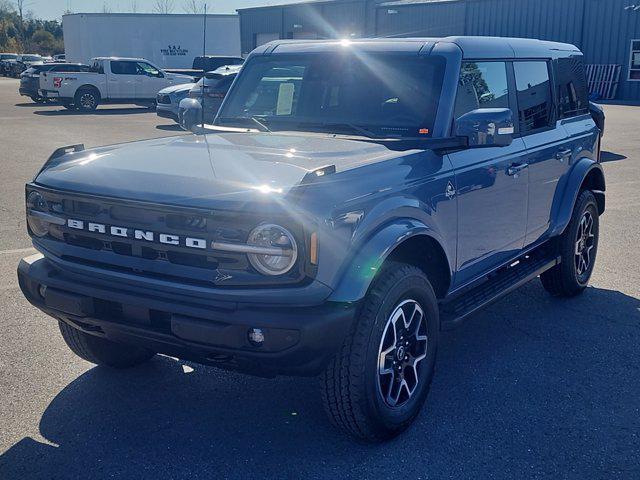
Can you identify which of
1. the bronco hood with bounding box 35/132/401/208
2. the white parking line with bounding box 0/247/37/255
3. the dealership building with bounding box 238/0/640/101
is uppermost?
the dealership building with bounding box 238/0/640/101

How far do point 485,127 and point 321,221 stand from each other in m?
1.37

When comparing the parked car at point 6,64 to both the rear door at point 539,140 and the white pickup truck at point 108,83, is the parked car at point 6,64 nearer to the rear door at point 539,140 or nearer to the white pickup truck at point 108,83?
the white pickup truck at point 108,83

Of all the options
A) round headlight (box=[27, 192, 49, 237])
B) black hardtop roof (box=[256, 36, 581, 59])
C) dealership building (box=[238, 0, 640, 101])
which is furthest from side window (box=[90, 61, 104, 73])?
round headlight (box=[27, 192, 49, 237])

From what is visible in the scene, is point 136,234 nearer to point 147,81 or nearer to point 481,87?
point 481,87

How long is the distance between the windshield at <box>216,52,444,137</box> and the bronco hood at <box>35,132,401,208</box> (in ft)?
0.96

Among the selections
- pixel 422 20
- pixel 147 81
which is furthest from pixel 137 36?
pixel 147 81

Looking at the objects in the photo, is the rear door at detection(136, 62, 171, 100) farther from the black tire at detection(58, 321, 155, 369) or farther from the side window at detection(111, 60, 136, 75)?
the black tire at detection(58, 321, 155, 369)

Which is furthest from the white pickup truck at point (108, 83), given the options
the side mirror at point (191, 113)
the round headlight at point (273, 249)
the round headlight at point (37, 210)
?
the round headlight at point (273, 249)

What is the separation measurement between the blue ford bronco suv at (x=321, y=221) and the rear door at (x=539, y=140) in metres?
0.02

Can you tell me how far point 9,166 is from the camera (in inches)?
495

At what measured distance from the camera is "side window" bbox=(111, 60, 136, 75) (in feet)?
85.8

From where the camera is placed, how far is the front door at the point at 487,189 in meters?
4.29

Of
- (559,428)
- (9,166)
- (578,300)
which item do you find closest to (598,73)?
(9,166)

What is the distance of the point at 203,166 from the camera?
12.0 feet
